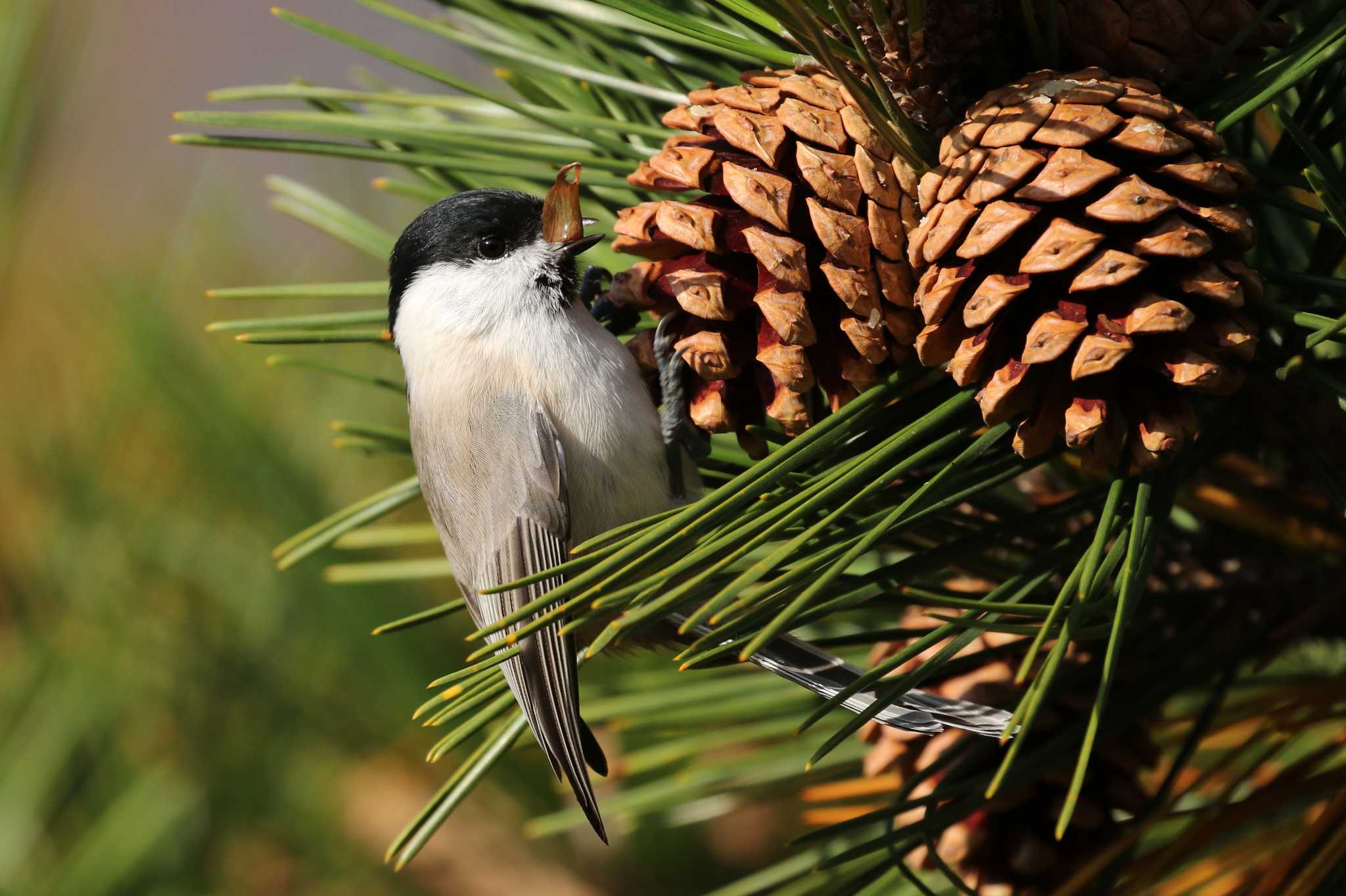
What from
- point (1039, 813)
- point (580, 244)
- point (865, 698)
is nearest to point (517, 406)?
point (580, 244)

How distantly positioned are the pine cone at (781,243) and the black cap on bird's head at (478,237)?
1.01 ft

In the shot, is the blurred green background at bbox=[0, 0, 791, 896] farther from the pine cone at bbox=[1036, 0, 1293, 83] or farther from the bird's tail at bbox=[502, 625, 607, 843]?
the pine cone at bbox=[1036, 0, 1293, 83]

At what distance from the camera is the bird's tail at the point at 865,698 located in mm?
714

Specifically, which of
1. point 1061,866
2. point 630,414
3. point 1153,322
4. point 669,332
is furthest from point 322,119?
point 1061,866

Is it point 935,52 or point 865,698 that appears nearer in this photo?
point 935,52

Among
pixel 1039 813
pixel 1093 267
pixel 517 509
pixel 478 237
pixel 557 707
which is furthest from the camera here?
pixel 478 237

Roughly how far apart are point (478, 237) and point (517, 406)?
8.3 inches

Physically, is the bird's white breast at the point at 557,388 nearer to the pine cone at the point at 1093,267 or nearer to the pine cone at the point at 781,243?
the pine cone at the point at 781,243

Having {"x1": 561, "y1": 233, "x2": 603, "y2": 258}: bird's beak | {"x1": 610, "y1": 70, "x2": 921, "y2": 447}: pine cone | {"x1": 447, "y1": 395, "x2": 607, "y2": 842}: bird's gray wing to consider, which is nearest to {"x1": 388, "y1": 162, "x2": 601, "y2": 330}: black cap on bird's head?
{"x1": 561, "y1": 233, "x2": 603, "y2": 258}: bird's beak

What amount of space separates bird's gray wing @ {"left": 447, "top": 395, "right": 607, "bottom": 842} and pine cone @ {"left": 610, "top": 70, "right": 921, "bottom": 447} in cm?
37

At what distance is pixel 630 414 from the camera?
110 centimetres

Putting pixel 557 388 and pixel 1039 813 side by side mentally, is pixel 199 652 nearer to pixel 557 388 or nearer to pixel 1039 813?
pixel 557 388

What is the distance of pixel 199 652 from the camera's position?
46.9 inches

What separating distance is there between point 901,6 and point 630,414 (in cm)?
54
